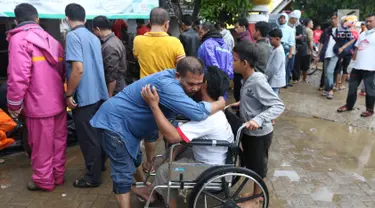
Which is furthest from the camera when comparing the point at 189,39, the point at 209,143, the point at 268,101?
the point at 189,39

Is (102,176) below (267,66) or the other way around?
below

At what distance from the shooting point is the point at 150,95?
2344 millimetres

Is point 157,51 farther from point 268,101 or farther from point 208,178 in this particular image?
point 208,178

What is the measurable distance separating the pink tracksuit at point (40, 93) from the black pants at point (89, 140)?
200 millimetres

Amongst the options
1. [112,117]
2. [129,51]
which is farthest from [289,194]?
[129,51]

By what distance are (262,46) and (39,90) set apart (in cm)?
303

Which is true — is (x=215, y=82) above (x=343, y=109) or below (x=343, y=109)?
above

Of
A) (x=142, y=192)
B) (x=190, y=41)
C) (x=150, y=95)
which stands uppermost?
(x=190, y=41)

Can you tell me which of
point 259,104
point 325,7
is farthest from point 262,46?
point 325,7

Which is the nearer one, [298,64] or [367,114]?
[367,114]

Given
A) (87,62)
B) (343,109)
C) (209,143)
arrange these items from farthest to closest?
(343,109) → (87,62) → (209,143)

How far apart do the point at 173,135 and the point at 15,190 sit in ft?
6.86

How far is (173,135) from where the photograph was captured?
2410mm

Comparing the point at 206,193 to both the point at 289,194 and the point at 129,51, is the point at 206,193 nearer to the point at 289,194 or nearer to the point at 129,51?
the point at 289,194
